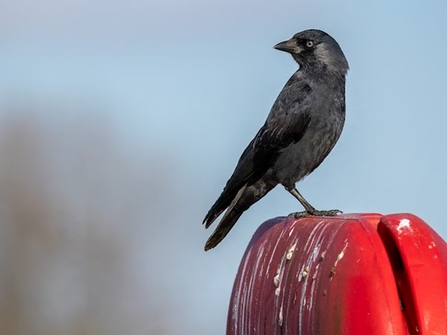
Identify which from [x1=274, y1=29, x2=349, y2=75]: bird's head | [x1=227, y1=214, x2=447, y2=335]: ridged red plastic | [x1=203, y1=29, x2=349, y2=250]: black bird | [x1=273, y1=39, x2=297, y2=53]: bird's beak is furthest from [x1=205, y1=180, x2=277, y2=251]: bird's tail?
[x1=227, y1=214, x2=447, y2=335]: ridged red plastic

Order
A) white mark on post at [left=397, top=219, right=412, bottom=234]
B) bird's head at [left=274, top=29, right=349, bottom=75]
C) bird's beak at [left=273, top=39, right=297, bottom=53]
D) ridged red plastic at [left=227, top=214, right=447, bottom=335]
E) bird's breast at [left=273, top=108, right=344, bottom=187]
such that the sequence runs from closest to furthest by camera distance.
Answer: ridged red plastic at [left=227, top=214, right=447, bottom=335] → white mark on post at [left=397, top=219, right=412, bottom=234] → bird's breast at [left=273, top=108, right=344, bottom=187] → bird's head at [left=274, top=29, right=349, bottom=75] → bird's beak at [left=273, top=39, right=297, bottom=53]

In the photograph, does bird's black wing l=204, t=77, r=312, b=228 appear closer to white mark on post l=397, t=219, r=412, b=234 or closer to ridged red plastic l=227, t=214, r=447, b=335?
ridged red plastic l=227, t=214, r=447, b=335

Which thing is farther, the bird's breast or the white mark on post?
the bird's breast

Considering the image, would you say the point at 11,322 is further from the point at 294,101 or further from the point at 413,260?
the point at 413,260

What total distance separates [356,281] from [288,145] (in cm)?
369

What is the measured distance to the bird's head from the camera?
23.8ft

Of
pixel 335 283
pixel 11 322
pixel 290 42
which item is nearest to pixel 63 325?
pixel 11 322

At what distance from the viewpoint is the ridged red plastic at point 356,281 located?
314cm

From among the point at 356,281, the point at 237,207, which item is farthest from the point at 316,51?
the point at 356,281

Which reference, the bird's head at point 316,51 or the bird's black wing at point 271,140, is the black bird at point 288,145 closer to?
the bird's black wing at point 271,140

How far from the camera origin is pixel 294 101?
694cm

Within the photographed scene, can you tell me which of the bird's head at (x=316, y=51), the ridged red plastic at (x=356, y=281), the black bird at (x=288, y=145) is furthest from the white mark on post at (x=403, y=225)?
the bird's head at (x=316, y=51)

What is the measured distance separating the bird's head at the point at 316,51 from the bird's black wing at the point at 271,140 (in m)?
0.30

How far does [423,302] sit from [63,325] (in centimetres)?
872
